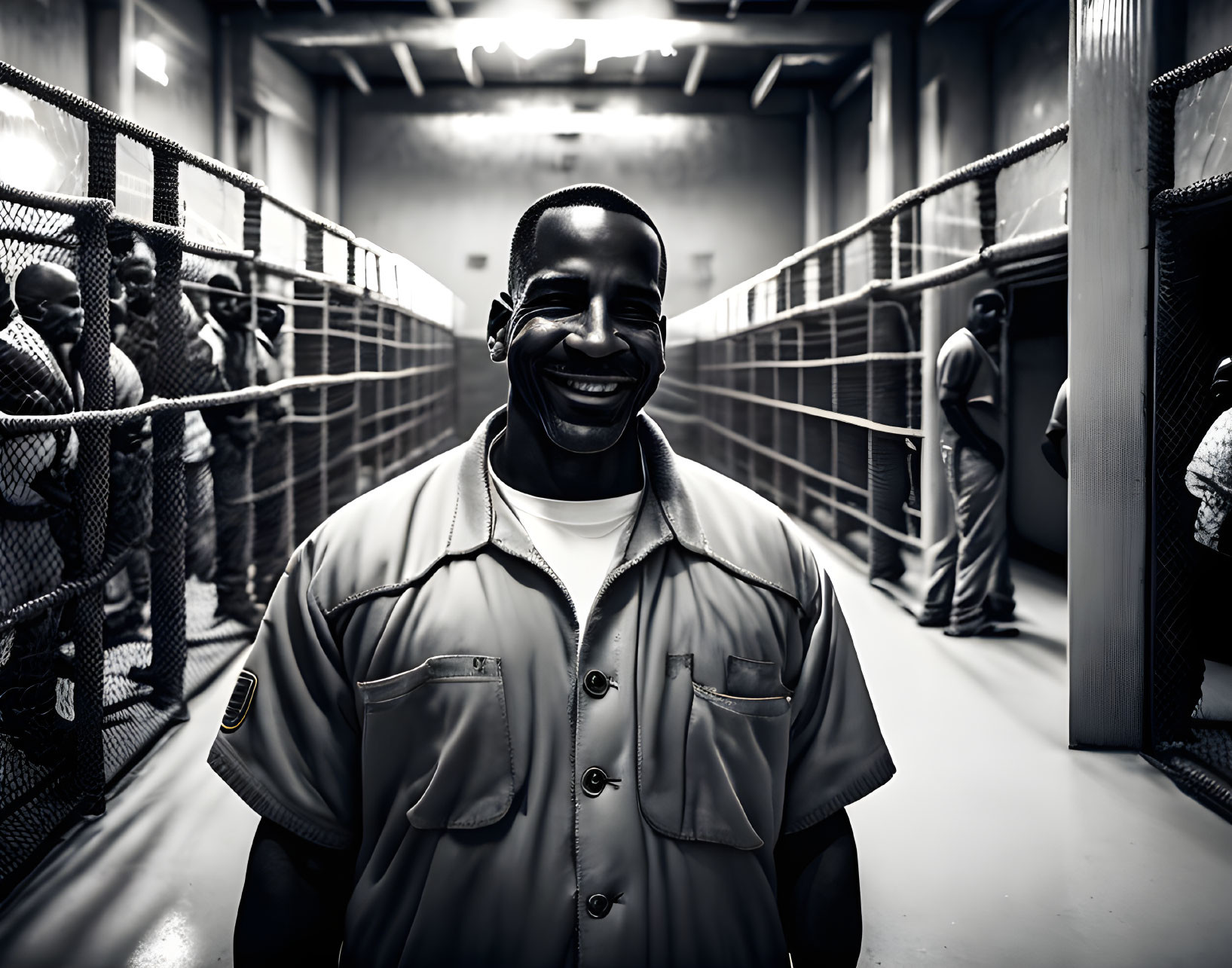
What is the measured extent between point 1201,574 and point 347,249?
463cm

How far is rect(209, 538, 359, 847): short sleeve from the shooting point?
1.13 meters

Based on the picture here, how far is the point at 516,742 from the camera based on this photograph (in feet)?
3.69

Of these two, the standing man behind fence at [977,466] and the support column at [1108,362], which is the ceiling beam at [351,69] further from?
the support column at [1108,362]

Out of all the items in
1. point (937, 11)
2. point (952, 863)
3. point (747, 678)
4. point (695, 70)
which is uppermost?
point (695, 70)

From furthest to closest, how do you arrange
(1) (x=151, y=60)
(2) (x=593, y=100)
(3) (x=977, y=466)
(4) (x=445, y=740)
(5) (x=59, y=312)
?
(2) (x=593, y=100)
(1) (x=151, y=60)
(3) (x=977, y=466)
(5) (x=59, y=312)
(4) (x=445, y=740)

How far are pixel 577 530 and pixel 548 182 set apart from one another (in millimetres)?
6873

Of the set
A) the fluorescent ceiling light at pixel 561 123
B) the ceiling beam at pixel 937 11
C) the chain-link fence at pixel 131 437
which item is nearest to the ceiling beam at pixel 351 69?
the fluorescent ceiling light at pixel 561 123

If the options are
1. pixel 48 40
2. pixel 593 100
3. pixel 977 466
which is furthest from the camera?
pixel 593 100

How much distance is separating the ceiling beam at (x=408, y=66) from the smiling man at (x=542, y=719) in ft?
22.6

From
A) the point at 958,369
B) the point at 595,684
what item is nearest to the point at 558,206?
the point at 595,684

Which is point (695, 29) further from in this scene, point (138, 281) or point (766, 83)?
point (138, 281)

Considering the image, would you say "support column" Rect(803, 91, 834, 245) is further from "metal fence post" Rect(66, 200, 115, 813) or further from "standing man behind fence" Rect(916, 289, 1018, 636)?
"metal fence post" Rect(66, 200, 115, 813)

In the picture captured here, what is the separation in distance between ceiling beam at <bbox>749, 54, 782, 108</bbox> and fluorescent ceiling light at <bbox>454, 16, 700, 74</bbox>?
0.91 m

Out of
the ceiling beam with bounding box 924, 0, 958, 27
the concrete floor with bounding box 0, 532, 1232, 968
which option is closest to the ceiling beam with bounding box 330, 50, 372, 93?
the ceiling beam with bounding box 924, 0, 958, 27
